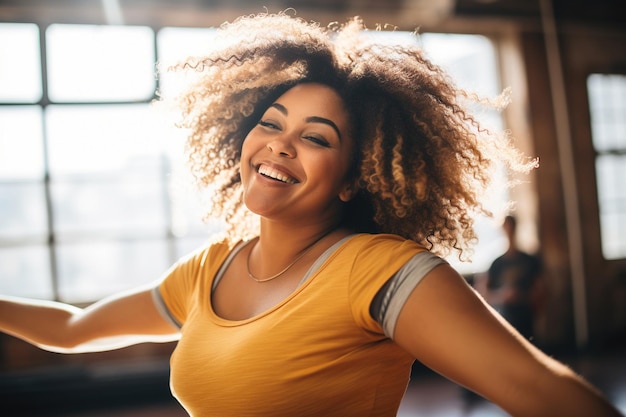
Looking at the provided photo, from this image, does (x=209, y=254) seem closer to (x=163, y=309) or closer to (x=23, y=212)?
(x=163, y=309)

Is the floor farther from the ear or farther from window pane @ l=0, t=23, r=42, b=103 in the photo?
the ear

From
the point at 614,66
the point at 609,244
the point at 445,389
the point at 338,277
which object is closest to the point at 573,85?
the point at 614,66

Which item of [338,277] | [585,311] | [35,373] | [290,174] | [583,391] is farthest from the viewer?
[585,311]

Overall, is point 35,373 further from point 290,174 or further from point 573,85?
point 573,85

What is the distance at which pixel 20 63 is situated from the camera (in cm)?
502

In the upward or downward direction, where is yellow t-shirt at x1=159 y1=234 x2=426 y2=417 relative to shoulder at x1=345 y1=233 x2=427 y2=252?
downward

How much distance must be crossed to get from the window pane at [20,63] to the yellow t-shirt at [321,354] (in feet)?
15.2

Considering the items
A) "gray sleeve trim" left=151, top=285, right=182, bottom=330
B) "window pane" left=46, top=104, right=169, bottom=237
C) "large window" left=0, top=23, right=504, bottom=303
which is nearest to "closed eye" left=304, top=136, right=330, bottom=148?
"gray sleeve trim" left=151, top=285, right=182, bottom=330

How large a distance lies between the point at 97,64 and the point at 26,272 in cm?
180

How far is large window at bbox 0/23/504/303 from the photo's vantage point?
16.4ft

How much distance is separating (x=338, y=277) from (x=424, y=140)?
0.40m

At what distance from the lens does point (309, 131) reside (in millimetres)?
1261

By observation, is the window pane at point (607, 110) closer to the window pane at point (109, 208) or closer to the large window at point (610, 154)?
the large window at point (610, 154)

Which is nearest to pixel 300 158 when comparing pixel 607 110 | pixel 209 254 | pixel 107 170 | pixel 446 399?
pixel 209 254
